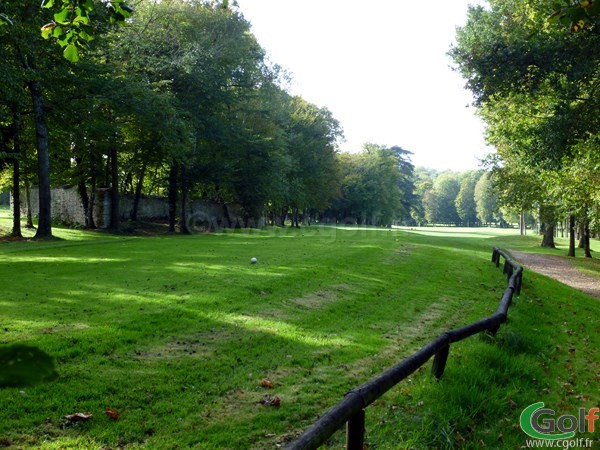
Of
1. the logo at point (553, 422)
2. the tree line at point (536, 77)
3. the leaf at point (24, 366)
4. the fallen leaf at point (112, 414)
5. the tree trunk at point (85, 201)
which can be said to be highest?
the tree line at point (536, 77)

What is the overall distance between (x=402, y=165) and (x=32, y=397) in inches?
4165

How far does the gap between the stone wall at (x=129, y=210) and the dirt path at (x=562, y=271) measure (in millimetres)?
24947

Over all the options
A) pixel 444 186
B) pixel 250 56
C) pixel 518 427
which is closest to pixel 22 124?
pixel 250 56

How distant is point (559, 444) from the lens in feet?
15.8

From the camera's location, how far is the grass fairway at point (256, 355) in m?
4.65

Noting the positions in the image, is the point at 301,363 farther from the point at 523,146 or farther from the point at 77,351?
the point at 523,146

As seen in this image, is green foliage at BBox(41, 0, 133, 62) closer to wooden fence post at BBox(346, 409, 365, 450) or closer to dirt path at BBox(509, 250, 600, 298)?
wooden fence post at BBox(346, 409, 365, 450)

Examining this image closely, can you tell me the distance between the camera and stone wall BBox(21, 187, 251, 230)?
3150 cm

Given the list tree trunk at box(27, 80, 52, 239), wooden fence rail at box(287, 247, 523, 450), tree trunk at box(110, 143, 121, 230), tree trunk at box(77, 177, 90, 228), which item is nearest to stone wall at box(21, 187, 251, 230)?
tree trunk at box(77, 177, 90, 228)

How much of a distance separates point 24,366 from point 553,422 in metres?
5.99

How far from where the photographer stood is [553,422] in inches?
210

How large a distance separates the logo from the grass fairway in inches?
6.3

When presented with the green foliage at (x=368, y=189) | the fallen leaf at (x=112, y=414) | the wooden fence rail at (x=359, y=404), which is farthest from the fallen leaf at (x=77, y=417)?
the green foliage at (x=368, y=189)

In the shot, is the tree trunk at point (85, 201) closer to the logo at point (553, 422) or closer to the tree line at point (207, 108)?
the tree line at point (207, 108)
